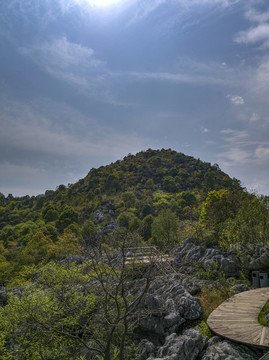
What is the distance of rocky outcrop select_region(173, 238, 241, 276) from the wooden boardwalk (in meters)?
2.95

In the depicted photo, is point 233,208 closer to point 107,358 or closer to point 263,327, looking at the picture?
point 263,327

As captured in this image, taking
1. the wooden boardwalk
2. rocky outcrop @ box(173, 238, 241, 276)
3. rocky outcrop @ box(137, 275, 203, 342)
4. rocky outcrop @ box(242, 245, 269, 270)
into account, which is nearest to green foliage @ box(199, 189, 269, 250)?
rocky outcrop @ box(242, 245, 269, 270)

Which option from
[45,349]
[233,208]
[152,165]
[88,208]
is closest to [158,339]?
[45,349]

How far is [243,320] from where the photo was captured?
6.93 metres

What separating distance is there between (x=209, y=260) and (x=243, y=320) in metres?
5.43

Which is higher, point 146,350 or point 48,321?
point 48,321

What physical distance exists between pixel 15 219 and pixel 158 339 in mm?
68393

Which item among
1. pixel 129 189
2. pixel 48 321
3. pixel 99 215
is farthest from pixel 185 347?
pixel 129 189

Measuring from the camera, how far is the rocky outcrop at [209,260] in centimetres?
1188

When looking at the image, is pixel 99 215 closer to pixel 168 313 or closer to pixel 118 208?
pixel 118 208

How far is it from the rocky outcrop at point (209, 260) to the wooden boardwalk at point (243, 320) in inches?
116

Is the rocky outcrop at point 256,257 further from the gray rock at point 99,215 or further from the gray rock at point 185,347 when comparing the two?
the gray rock at point 99,215

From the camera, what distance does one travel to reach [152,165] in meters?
89.2

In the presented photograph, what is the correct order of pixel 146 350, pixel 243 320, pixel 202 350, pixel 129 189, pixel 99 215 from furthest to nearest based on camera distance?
pixel 129 189 < pixel 99 215 < pixel 146 350 < pixel 243 320 < pixel 202 350
